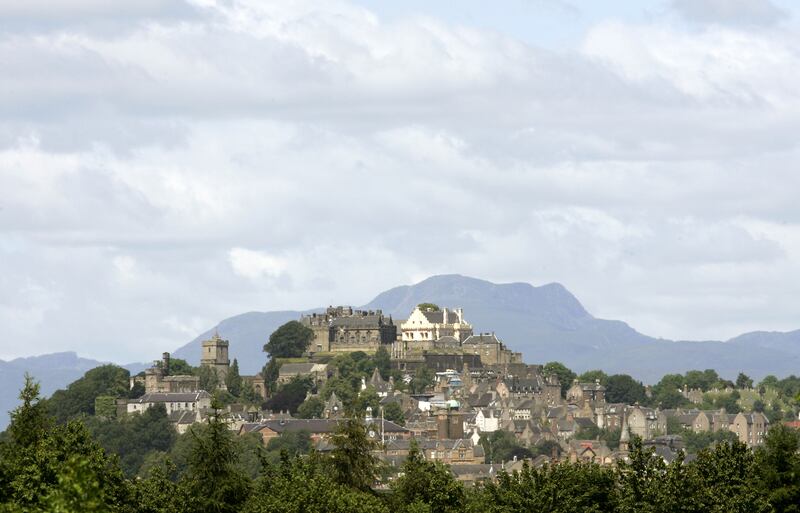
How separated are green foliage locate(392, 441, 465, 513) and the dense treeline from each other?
62 mm

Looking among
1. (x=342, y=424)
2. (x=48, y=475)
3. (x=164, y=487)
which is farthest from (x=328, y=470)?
(x=48, y=475)

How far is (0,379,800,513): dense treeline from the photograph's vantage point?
3115 inches

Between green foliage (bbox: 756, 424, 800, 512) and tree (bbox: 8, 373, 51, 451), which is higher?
tree (bbox: 8, 373, 51, 451)

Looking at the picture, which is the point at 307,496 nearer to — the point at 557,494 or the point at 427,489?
the point at 427,489

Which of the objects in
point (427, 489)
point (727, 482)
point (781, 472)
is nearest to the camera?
point (781, 472)

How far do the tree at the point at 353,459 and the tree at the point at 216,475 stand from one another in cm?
694

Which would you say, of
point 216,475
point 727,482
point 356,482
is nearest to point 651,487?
point 727,482

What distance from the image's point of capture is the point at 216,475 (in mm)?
82375

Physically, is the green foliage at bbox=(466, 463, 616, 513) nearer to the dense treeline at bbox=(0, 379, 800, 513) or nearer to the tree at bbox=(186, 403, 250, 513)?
the dense treeline at bbox=(0, 379, 800, 513)

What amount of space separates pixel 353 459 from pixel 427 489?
3.53 metres

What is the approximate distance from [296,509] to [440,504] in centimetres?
1127

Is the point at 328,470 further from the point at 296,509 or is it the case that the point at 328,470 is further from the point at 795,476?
the point at 795,476

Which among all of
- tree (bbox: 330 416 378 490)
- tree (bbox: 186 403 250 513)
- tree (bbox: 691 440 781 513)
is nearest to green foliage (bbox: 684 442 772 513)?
tree (bbox: 691 440 781 513)

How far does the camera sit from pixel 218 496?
81.7m
